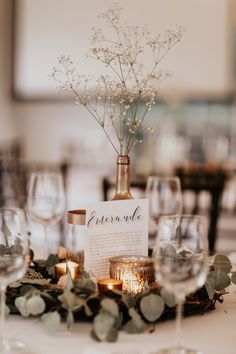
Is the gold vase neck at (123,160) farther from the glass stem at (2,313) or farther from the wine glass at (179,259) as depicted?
the glass stem at (2,313)

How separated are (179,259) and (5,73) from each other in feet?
25.8

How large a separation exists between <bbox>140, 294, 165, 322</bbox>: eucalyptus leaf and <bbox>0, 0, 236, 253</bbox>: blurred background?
6514 mm

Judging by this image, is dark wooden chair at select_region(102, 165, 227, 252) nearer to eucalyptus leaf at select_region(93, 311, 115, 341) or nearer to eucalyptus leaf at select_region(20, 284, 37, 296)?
eucalyptus leaf at select_region(20, 284, 37, 296)

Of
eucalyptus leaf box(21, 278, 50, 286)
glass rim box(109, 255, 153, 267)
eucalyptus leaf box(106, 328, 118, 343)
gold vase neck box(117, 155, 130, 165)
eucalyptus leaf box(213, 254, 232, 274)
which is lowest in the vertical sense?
eucalyptus leaf box(106, 328, 118, 343)

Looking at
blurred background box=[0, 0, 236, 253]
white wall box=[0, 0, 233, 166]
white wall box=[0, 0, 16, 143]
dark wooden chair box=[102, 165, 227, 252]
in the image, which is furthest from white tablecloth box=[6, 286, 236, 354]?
white wall box=[0, 0, 16, 143]

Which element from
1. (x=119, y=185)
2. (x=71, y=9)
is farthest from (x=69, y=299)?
(x=71, y=9)

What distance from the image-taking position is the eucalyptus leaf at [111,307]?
1.15m

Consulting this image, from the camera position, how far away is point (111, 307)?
1151 mm

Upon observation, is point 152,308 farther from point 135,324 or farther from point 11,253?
point 11,253

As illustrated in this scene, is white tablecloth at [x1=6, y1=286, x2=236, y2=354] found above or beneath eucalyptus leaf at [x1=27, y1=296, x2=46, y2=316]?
beneath

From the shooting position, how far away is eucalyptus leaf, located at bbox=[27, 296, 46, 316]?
122 cm

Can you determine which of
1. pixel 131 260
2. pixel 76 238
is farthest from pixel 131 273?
pixel 76 238

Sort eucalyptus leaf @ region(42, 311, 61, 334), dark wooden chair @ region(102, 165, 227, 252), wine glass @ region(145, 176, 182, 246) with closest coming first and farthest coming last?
eucalyptus leaf @ region(42, 311, 61, 334)
wine glass @ region(145, 176, 182, 246)
dark wooden chair @ region(102, 165, 227, 252)

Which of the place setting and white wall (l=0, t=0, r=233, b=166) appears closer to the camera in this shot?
the place setting
